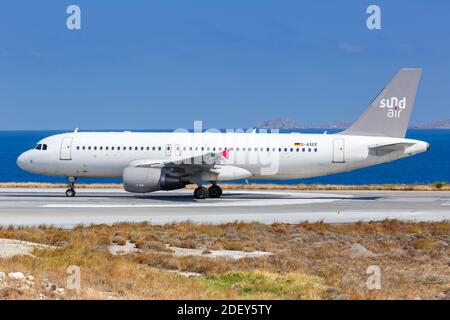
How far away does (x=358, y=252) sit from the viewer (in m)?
23.9

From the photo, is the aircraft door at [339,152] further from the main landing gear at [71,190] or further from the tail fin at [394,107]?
the main landing gear at [71,190]

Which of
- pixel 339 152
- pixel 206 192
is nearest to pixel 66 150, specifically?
pixel 206 192

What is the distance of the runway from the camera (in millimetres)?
32219

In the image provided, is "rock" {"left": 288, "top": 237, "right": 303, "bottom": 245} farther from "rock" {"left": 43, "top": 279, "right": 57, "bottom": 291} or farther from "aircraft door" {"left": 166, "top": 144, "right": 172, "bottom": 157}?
"aircraft door" {"left": 166, "top": 144, "right": 172, "bottom": 157}

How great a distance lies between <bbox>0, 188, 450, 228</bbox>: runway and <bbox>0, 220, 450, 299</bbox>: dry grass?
111 inches

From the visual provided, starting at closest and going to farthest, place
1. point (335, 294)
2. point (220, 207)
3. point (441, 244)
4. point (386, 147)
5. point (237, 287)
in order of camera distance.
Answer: point (335, 294) → point (237, 287) → point (441, 244) → point (220, 207) → point (386, 147)

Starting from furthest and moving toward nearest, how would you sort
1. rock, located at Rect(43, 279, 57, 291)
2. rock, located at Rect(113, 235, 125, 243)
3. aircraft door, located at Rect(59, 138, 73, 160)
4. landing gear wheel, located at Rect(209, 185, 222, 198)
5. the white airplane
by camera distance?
1. landing gear wheel, located at Rect(209, 185, 222, 198)
2. aircraft door, located at Rect(59, 138, 73, 160)
3. the white airplane
4. rock, located at Rect(113, 235, 125, 243)
5. rock, located at Rect(43, 279, 57, 291)

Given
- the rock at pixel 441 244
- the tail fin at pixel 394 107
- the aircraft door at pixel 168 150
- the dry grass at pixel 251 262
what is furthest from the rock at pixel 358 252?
the aircraft door at pixel 168 150

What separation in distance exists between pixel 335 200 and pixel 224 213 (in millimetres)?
9691

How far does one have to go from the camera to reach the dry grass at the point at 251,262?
16188 millimetres

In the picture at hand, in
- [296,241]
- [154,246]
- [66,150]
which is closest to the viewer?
[154,246]

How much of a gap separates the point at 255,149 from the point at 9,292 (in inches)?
1106

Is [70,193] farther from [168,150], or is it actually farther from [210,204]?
[210,204]

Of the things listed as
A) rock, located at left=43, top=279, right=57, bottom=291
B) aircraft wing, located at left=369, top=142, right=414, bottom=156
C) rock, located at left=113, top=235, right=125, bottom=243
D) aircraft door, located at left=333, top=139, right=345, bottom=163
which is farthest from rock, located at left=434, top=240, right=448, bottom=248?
rock, located at left=43, top=279, right=57, bottom=291
